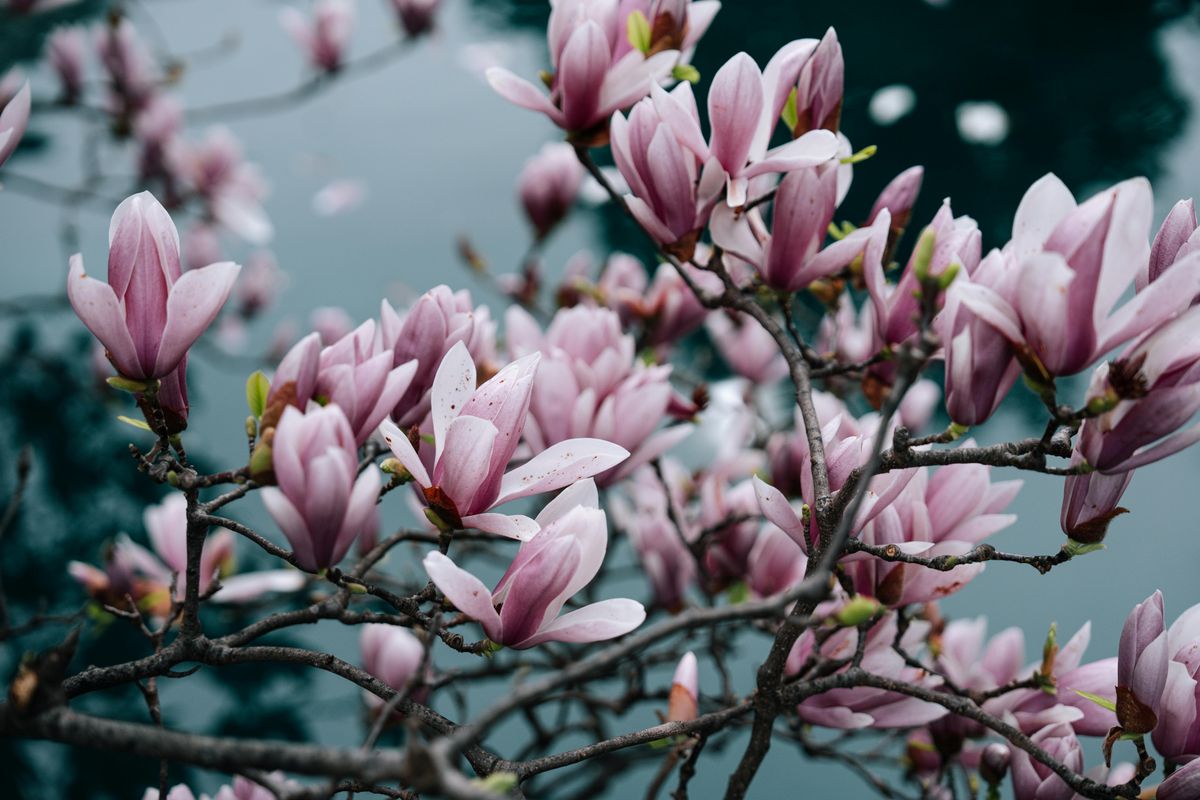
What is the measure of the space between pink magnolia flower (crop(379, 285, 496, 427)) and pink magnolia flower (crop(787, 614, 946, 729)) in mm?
265

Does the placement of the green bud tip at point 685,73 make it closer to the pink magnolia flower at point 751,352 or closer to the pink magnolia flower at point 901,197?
the pink magnolia flower at point 901,197

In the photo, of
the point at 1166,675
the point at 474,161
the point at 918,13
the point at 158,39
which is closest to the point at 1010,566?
the point at 1166,675

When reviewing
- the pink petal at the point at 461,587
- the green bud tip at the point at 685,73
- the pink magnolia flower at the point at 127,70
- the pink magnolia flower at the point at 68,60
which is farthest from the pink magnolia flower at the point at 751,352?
the pink magnolia flower at the point at 68,60

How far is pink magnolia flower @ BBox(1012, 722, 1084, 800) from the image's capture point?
1.56 feet

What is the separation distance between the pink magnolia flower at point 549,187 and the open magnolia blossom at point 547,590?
2.68 feet

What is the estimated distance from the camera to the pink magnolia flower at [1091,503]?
412mm

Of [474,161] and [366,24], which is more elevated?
[366,24]

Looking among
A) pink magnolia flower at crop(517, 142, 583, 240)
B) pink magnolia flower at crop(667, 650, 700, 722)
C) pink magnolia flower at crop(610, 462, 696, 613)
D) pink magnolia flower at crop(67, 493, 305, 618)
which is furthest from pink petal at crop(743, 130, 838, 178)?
pink magnolia flower at crop(517, 142, 583, 240)

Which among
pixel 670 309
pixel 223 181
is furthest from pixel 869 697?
pixel 223 181

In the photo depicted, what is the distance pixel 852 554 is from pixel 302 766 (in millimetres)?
289

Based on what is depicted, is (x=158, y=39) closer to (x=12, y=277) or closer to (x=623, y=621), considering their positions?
(x=12, y=277)

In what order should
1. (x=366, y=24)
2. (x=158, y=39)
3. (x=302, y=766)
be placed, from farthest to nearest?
(x=366, y=24) → (x=158, y=39) → (x=302, y=766)

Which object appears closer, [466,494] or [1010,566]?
[466,494]

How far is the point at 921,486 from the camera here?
1.58ft
